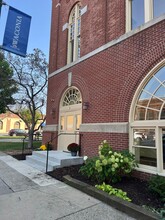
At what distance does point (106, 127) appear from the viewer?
22.5 feet

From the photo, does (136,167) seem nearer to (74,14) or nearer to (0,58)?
(74,14)

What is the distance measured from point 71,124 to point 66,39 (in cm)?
485

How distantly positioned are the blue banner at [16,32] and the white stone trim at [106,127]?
392 cm

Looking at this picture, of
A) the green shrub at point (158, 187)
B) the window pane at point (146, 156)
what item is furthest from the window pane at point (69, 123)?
the green shrub at point (158, 187)

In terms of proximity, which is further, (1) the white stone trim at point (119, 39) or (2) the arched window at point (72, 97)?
Answer: (2) the arched window at point (72, 97)

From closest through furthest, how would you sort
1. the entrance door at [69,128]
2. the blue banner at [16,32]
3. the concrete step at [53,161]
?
the blue banner at [16,32]
the concrete step at [53,161]
the entrance door at [69,128]

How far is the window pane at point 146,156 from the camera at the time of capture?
17.9ft

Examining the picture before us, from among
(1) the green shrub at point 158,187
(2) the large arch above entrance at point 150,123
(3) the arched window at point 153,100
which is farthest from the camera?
(3) the arched window at point 153,100

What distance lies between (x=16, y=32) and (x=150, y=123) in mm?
5928

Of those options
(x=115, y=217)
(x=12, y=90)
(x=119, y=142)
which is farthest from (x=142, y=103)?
(x=12, y=90)

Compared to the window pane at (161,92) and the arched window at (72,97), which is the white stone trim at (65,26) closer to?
the arched window at (72,97)

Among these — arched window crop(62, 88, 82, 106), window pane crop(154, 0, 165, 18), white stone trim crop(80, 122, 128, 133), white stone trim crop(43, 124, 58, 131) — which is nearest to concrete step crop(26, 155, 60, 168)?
white stone trim crop(80, 122, 128, 133)

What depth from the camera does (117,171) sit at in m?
5.13

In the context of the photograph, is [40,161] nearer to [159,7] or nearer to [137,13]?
[137,13]
